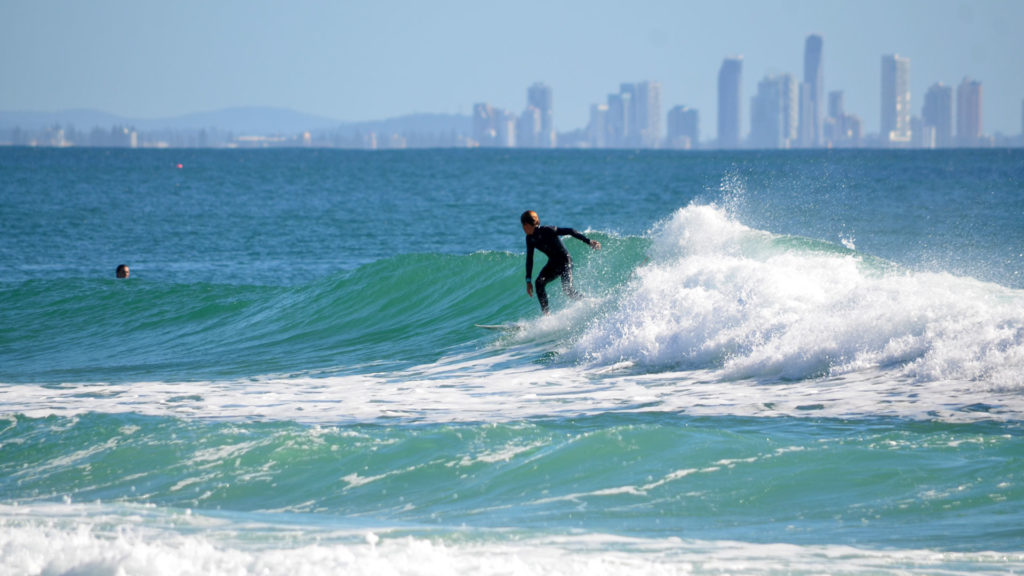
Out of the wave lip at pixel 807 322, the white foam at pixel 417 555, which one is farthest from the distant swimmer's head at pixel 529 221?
the white foam at pixel 417 555

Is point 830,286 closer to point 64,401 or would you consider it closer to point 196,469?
point 196,469

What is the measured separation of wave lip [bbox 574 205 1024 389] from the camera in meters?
9.57

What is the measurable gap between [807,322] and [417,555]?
640 centimetres

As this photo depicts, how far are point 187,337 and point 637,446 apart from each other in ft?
38.0

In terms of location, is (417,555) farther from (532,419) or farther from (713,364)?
(713,364)

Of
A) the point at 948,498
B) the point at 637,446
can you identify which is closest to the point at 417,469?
the point at 637,446

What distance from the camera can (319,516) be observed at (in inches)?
268

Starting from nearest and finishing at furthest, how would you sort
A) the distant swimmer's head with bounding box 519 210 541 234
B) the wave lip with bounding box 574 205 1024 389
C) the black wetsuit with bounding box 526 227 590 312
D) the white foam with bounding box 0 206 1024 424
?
the white foam with bounding box 0 206 1024 424 → the wave lip with bounding box 574 205 1024 389 → the distant swimmer's head with bounding box 519 210 541 234 → the black wetsuit with bounding box 526 227 590 312

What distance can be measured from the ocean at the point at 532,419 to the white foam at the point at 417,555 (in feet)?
0.07

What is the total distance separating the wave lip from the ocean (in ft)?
0.11

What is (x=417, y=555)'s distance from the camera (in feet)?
18.6

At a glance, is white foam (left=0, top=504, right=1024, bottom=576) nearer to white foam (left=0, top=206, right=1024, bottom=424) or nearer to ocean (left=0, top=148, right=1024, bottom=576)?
ocean (left=0, top=148, right=1024, bottom=576)

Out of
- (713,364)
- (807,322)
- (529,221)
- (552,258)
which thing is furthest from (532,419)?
(552,258)

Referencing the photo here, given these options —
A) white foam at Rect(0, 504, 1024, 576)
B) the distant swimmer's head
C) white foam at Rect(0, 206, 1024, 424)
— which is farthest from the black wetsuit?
white foam at Rect(0, 504, 1024, 576)
